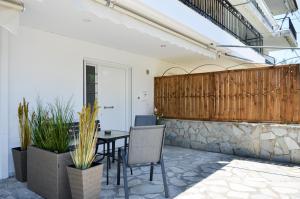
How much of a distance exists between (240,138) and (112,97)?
395 centimetres

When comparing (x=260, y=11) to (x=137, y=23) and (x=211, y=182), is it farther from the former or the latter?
(x=211, y=182)

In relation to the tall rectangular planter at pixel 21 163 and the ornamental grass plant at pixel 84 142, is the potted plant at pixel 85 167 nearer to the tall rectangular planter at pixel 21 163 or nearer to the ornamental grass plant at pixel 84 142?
the ornamental grass plant at pixel 84 142

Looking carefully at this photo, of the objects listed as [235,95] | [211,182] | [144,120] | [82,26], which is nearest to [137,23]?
[82,26]

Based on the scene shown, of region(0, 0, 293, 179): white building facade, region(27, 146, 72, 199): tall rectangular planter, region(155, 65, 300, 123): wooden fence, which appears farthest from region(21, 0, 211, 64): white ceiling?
region(27, 146, 72, 199): tall rectangular planter

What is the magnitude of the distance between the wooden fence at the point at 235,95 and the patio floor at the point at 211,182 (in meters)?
1.37

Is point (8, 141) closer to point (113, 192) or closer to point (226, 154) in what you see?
point (113, 192)

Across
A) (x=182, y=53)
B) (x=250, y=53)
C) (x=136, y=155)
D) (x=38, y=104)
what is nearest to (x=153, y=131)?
(x=136, y=155)

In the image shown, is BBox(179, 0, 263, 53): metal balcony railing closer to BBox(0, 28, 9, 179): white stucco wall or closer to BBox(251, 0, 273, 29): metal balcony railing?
BBox(251, 0, 273, 29): metal balcony railing

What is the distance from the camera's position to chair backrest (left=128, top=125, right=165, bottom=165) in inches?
149

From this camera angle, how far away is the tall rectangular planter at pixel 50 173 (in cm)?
352

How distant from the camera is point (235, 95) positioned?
7113 mm

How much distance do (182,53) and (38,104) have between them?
4.86 m

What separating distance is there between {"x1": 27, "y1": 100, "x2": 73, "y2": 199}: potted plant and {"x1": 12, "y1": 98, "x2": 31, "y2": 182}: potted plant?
0.54m

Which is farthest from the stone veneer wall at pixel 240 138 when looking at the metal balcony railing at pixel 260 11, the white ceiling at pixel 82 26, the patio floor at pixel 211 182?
the metal balcony railing at pixel 260 11
